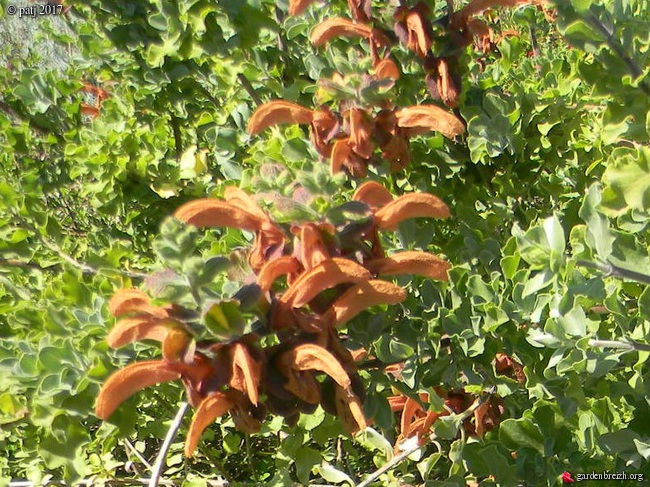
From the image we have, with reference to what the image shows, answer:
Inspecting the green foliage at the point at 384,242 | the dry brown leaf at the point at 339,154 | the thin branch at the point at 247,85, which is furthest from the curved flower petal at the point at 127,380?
the thin branch at the point at 247,85

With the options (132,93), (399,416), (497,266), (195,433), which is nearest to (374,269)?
(195,433)

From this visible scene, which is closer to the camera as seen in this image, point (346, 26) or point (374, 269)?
point (374, 269)

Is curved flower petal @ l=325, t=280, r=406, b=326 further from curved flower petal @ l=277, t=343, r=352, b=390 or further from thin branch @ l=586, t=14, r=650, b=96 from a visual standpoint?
thin branch @ l=586, t=14, r=650, b=96

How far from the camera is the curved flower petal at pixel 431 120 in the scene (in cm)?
132

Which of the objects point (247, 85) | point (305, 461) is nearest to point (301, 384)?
point (305, 461)

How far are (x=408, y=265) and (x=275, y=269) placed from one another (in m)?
0.21

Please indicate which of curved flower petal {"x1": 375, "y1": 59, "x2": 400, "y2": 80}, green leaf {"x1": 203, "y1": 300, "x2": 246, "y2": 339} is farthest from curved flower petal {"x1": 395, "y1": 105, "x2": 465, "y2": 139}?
green leaf {"x1": 203, "y1": 300, "x2": 246, "y2": 339}

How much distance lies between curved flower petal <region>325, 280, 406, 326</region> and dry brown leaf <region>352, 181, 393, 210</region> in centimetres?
17

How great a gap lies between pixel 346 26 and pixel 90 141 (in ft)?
2.74

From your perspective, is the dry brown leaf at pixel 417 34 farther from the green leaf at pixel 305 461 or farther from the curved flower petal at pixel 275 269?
the green leaf at pixel 305 461

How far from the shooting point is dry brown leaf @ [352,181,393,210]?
111 cm

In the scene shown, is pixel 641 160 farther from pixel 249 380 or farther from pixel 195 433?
pixel 195 433

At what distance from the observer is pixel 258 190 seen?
1120 millimetres

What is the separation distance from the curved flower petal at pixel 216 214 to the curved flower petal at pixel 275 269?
0.09m
